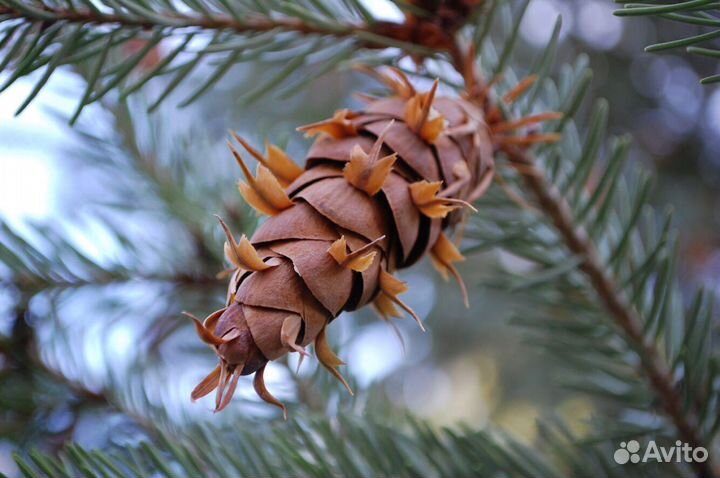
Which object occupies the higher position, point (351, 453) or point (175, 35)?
point (175, 35)

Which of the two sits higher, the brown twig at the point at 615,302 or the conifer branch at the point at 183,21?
the conifer branch at the point at 183,21

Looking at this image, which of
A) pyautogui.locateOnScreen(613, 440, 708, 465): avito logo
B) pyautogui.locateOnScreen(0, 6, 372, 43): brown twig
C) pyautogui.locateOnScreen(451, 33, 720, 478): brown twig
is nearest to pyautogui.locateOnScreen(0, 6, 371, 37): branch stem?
pyautogui.locateOnScreen(0, 6, 372, 43): brown twig

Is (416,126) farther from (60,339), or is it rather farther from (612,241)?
(60,339)

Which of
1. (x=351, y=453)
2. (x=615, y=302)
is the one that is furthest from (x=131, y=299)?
(x=615, y=302)

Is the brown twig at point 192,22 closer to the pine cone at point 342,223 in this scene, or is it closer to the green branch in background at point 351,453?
the pine cone at point 342,223

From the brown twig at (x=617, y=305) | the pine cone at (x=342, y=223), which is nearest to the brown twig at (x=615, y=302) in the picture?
the brown twig at (x=617, y=305)

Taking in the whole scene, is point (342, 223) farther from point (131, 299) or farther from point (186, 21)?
point (131, 299)

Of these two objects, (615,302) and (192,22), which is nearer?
(192,22)

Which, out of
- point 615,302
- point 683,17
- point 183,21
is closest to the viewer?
point 683,17

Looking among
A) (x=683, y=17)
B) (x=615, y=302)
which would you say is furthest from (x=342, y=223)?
(x=615, y=302)

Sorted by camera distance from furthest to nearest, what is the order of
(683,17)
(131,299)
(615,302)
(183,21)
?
(131,299)
(615,302)
(183,21)
(683,17)
